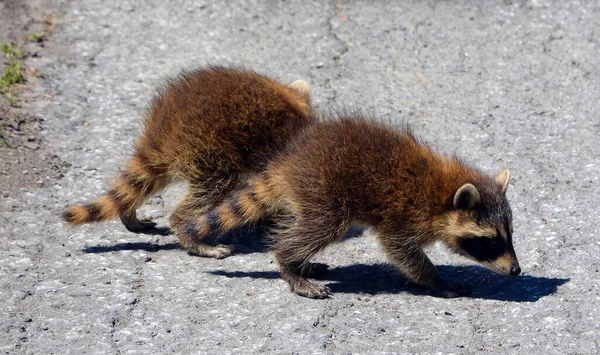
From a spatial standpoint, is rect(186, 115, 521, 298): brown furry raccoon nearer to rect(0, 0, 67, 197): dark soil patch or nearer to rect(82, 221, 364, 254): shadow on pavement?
A: rect(82, 221, 364, 254): shadow on pavement

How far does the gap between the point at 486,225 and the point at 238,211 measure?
5.67 ft

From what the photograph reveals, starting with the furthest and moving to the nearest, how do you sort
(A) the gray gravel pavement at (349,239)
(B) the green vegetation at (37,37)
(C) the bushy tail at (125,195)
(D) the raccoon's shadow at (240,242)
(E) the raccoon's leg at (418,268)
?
1. (B) the green vegetation at (37,37)
2. (D) the raccoon's shadow at (240,242)
3. (C) the bushy tail at (125,195)
4. (E) the raccoon's leg at (418,268)
5. (A) the gray gravel pavement at (349,239)

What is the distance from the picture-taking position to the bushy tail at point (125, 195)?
6258mm

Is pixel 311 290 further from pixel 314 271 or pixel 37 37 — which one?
pixel 37 37

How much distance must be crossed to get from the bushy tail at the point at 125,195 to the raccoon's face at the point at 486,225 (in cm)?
224

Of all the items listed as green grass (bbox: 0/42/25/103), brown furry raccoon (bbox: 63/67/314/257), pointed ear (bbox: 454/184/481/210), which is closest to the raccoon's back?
brown furry raccoon (bbox: 63/67/314/257)

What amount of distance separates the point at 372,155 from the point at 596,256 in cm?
177

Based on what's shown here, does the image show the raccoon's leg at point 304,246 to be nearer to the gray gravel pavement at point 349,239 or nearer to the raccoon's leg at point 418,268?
the gray gravel pavement at point 349,239

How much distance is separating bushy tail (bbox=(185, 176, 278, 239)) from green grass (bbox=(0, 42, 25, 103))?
2.79 meters

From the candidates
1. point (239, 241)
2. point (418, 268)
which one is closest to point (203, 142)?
point (239, 241)

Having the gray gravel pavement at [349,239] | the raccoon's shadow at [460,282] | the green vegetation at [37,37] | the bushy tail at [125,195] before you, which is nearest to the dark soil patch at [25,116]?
the green vegetation at [37,37]

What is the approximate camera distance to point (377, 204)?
5957 millimetres

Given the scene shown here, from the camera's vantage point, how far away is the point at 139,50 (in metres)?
9.00

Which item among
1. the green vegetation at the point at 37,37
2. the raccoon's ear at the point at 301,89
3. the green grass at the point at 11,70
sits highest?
the raccoon's ear at the point at 301,89
